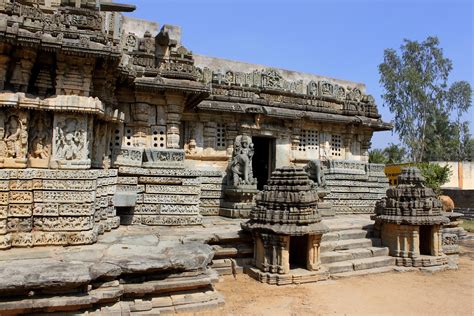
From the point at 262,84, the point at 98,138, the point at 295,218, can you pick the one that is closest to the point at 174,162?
the point at 98,138

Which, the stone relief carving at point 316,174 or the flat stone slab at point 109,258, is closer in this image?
the flat stone slab at point 109,258

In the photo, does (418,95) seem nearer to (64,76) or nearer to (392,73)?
(392,73)

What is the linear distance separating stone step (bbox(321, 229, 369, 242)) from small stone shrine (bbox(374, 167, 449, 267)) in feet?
1.32

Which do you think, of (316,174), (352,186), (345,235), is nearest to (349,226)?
(345,235)

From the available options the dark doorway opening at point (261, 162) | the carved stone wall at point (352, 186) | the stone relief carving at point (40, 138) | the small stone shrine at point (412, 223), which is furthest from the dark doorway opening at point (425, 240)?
the stone relief carving at point (40, 138)

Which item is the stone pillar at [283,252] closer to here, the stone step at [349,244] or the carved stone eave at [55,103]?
the stone step at [349,244]

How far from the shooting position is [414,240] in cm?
778

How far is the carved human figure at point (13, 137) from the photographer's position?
5.22 metres

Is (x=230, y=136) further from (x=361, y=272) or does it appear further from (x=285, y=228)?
(x=361, y=272)

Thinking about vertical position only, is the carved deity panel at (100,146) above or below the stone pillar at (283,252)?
above

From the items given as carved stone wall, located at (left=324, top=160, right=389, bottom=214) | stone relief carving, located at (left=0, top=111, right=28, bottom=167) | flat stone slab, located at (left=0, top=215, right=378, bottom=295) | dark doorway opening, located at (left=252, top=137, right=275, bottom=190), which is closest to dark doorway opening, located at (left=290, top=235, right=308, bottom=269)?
flat stone slab, located at (left=0, top=215, right=378, bottom=295)

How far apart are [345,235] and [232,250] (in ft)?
9.31

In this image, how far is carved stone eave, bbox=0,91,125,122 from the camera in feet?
16.8

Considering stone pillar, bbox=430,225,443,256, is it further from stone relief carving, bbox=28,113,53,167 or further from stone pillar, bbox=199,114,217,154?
stone relief carving, bbox=28,113,53,167
